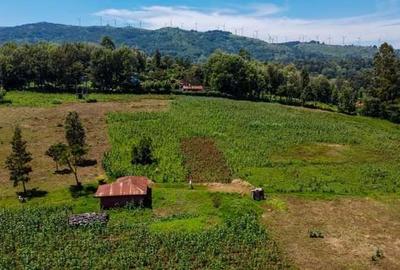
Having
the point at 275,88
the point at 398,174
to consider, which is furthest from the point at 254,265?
the point at 275,88

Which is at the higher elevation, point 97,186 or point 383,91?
point 383,91

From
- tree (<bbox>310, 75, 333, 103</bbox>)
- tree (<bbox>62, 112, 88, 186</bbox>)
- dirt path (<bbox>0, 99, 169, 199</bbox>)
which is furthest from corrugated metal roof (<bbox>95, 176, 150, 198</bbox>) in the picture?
tree (<bbox>310, 75, 333, 103</bbox>)

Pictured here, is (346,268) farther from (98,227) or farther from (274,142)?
(274,142)

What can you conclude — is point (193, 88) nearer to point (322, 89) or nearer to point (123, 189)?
point (322, 89)

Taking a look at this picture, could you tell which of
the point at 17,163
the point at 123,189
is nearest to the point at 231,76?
the point at 123,189

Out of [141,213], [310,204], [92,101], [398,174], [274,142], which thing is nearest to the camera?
[141,213]

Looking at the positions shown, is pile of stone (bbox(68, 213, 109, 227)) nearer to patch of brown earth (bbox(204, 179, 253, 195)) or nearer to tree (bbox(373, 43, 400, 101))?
patch of brown earth (bbox(204, 179, 253, 195))
